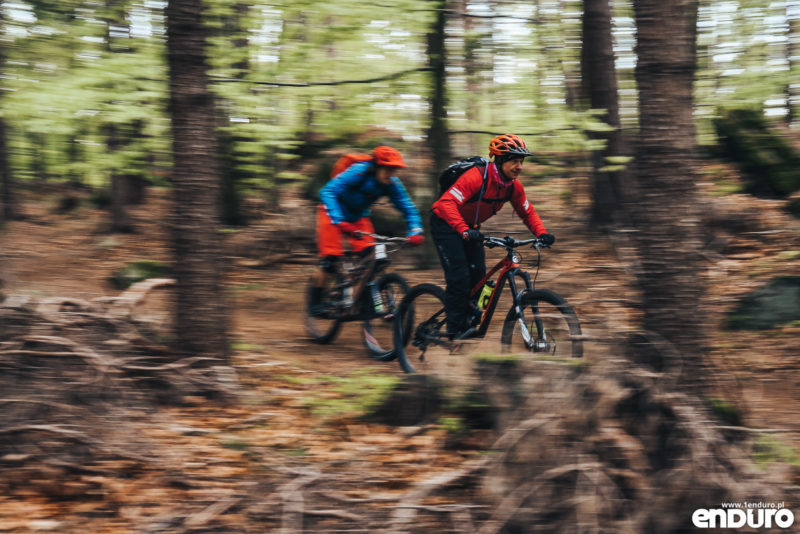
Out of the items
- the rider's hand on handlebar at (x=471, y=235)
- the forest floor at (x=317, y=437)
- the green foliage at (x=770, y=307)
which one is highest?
the rider's hand on handlebar at (x=471, y=235)

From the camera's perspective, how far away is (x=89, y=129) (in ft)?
31.3

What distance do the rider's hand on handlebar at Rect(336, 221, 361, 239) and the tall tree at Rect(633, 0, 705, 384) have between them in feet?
13.1

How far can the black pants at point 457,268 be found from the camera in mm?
6711

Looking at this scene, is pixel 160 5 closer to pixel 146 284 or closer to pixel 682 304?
pixel 146 284

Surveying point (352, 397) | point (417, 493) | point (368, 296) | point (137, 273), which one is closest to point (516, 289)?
point (352, 397)

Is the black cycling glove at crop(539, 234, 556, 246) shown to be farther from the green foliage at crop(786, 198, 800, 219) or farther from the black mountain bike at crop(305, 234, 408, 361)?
the green foliage at crop(786, 198, 800, 219)

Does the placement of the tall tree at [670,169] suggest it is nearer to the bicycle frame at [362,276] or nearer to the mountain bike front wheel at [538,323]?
the mountain bike front wheel at [538,323]

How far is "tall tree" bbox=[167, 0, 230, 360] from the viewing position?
20.7 feet

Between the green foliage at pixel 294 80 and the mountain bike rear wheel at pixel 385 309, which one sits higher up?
the green foliage at pixel 294 80

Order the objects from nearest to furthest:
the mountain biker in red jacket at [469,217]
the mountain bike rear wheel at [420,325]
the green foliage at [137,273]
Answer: the mountain biker in red jacket at [469,217], the mountain bike rear wheel at [420,325], the green foliage at [137,273]

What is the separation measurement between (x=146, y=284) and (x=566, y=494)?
551 centimetres

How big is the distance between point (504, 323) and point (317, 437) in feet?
6.56

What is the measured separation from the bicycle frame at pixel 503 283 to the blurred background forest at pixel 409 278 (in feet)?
3.21

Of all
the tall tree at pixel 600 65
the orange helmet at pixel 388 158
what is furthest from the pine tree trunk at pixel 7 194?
the tall tree at pixel 600 65
